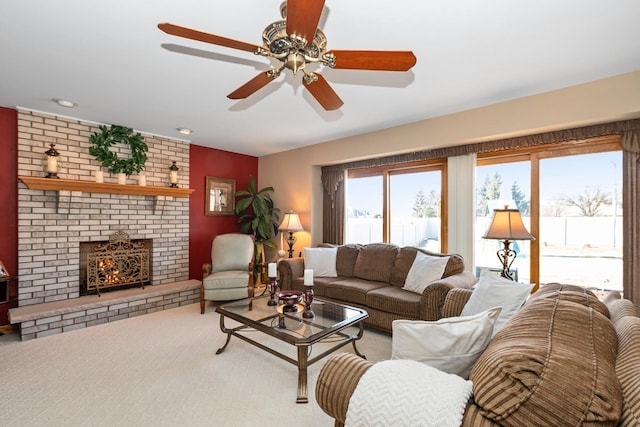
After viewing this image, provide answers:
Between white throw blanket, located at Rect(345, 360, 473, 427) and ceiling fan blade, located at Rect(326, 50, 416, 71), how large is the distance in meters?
1.42

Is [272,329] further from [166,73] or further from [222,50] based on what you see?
[166,73]

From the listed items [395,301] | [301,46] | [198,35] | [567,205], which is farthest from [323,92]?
[567,205]

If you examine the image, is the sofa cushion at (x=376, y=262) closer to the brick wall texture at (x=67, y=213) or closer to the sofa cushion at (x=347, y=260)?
the sofa cushion at (x=347, y=260)

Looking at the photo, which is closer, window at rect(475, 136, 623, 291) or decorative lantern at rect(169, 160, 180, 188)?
window at rect(475, 136, 623, 291)

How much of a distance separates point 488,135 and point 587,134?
82 cm

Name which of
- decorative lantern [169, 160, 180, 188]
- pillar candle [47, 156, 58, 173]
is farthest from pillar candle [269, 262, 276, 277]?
pillar candle [47, 156, 58, 173]

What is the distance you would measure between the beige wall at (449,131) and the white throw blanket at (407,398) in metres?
2.91

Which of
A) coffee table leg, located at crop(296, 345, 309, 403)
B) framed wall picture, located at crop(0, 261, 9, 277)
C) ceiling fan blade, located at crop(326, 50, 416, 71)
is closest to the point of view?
ceiling fan blade, located at crop(326, 50, 416, 71)

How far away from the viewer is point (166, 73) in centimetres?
246

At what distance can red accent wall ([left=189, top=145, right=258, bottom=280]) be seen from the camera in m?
4.91

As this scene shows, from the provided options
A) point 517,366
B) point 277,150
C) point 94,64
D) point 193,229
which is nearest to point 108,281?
point 193,229

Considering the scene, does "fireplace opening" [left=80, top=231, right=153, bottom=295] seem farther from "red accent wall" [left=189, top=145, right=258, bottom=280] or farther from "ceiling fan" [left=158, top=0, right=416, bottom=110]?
"ceiling fan" [left=158, top=0, right=416, bottom=110]

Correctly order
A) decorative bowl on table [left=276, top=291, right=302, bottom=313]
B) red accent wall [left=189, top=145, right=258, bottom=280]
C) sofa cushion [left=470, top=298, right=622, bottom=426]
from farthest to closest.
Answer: red accent wall [left=189, top=145, right=258, bottom=280]
decorative bowl on table [left=276, top=291, right=302, bottom=313]
sofa cushion [left=470, top=298, right=622, bottom=426]

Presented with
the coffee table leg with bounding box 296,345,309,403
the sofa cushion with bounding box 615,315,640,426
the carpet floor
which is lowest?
the carpet floor
